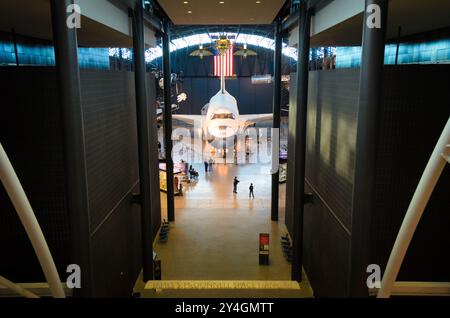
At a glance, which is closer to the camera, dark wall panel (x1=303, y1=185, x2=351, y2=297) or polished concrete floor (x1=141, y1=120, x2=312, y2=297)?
dark wall panel (x1=303, y1=185, x2=351, y2=297)

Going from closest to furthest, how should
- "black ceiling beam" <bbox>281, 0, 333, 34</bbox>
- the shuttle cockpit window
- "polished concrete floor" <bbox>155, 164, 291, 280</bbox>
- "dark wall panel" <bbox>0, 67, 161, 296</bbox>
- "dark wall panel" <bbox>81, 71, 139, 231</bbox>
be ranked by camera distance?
"dark wall panel" <bbox>0, 67, 161, 296</bbox> < "dark wall panel" <bbox>81, 71, 139, 231</bbox> < "black ceiling beam" <bbox>281, 0, 333, 34</bbox> < "polished concrete floor" <bbox>155, 164, 291, 280</bbox> < the shuttle cockpit window

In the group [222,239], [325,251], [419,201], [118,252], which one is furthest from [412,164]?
[222,239]

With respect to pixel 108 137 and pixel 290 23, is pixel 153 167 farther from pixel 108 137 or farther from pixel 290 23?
pixel 290 23

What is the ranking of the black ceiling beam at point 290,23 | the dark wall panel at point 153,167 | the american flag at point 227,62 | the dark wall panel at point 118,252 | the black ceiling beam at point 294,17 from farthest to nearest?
the american flag at point 227,62, the dark wall panel at point 153,167, the black ceiling beam at point 290,23, the black ceiling beam at point 294,17, the dark wall panel at point 118,252

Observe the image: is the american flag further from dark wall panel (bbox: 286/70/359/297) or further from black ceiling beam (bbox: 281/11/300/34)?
dark wall panel (bbox: 286/70/359/297)

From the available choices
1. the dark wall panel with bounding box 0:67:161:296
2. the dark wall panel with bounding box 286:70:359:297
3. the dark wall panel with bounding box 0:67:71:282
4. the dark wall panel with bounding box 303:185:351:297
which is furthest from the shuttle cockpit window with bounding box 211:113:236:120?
the dark wall panel with bounding box 0:67:71:282

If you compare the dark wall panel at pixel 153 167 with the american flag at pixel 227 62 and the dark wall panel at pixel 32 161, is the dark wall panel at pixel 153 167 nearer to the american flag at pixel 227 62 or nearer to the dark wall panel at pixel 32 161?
the dark wall panel at pixel 32 161

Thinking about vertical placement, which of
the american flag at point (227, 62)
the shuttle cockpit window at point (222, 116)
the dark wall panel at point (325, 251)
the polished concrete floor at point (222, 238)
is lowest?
the polished concrete floor at point (222, 238)

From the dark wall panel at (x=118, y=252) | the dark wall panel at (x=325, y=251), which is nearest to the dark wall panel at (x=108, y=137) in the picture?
the dark wall panel at (x=118, y=252)

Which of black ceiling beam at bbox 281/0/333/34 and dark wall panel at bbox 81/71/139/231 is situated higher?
black ceiling beam at bbox 281/0/333/34

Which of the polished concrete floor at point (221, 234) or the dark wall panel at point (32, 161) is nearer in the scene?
the dark wall panel at point (32, 161)

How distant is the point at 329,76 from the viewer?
37.6 ft

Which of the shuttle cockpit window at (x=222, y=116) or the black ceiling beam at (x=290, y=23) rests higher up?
the black ceiling beam at (x=290, y=23)

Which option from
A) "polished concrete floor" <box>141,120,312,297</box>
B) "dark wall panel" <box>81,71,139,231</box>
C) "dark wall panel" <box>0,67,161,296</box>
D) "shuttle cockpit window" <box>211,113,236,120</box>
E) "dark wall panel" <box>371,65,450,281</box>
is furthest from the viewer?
"shuttle cockpit window" <box>211,113,236,120</box>
